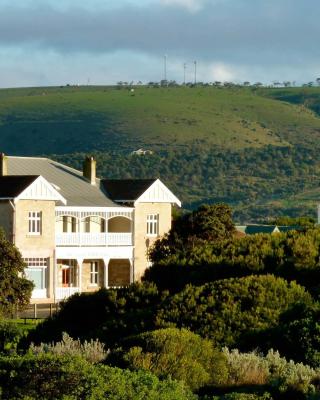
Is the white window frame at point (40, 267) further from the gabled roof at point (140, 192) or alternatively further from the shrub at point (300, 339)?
the shrub at point (300, 339)

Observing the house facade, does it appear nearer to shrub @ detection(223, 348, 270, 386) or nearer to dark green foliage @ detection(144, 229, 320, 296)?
dark green foliage @ detection(144, 229, 320, 296)

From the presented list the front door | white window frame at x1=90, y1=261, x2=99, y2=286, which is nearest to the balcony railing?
white window frame at x1=90, y1=261, x2=99, y2=286

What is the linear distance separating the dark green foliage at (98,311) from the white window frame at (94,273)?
1765 inches

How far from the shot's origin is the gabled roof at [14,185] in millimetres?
66188

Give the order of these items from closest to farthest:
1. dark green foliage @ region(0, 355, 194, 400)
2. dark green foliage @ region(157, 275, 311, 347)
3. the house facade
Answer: dark green foliage @ region(0, 355, 194, 400) → dark green foliage @ region(157, 275, 311, 347) → the house facade

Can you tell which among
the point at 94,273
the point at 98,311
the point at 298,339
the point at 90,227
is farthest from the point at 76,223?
the point at 298,339

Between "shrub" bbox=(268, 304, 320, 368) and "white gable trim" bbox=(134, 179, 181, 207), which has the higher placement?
"white gable trim" bbox=(134, 179, 181, 207)

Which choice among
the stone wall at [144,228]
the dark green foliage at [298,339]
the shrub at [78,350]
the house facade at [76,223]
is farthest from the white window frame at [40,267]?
the shrub at [78,350]

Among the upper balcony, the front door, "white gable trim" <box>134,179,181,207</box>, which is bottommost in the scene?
the front door

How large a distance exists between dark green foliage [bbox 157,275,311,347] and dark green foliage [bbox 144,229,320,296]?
1.65m

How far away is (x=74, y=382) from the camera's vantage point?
16.6 meters

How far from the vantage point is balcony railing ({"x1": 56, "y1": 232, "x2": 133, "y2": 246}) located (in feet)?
228

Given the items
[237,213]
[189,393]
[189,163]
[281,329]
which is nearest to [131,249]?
[281,329]

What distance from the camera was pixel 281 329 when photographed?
73.9ft
